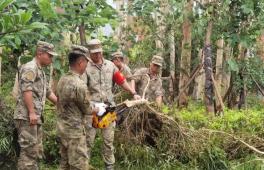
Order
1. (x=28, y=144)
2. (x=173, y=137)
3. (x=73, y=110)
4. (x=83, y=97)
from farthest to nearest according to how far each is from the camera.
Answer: (x=173, y=137)
(x=28, y=144)
(x=73, y=110)
(x=83, y=97)

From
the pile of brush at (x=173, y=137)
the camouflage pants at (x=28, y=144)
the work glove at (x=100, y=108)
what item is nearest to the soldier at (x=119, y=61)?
the pile of brush at (x=173, y=137)

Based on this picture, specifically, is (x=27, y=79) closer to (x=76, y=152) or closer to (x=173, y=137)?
(x=76, y=152)

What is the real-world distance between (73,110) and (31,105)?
627 mm

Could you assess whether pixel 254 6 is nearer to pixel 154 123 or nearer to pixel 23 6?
pixel 154 123

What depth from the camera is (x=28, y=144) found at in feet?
20.9

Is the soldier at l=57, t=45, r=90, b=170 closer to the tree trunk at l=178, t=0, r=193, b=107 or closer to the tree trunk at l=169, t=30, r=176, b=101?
the tree trunk at l=178, t=0, r=193, b=107

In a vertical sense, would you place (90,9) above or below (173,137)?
above

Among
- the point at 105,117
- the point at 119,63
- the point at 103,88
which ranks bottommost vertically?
the point at 105,117

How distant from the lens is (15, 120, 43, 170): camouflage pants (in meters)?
6.36

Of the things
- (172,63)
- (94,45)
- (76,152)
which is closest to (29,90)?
(76,152)

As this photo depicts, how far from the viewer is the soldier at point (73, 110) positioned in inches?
227

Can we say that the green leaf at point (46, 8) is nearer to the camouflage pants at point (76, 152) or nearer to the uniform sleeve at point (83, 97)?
the uniform sleeve at point (83, 97)

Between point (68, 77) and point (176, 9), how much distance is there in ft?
24.1

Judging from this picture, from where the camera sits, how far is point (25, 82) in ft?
20.5
